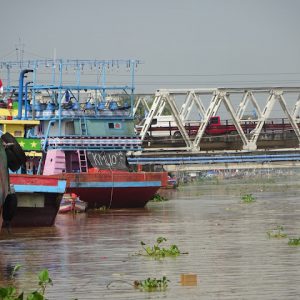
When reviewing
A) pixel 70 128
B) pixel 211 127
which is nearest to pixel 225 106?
pixel 211 127

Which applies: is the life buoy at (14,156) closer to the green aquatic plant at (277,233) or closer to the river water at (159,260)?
the river water at (159,260)

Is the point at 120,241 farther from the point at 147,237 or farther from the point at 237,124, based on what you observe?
the point at 237,124

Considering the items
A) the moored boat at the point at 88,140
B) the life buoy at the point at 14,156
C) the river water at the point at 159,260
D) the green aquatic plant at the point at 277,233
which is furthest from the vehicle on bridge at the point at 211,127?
the life buoy at the point at 14,156

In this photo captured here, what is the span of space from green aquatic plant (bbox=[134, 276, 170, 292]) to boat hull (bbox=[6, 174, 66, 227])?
34.4 feet

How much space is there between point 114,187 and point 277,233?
485 inches

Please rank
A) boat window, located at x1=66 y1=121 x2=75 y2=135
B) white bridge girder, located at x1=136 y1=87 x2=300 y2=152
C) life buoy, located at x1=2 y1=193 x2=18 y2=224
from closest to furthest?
1. life buoy, located at x1=2 y1=193 x2=18 y2=224
2. boat window, located at x1=66 y1=121 x2=75 y2=135
3. white bridge girder, located at x1=136 y1=87 x2=300 y2=152

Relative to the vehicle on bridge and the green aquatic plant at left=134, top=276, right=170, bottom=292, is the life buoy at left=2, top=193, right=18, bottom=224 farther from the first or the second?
the vehicle on bridge

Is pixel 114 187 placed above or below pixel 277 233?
above

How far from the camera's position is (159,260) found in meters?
18.2

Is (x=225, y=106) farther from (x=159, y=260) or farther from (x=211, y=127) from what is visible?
(x=159, y=260)

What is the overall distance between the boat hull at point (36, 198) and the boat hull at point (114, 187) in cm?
632

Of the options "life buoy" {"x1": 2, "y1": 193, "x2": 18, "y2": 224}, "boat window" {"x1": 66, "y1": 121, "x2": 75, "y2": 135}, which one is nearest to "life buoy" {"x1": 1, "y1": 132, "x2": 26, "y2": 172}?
"life buoy" {"x1": 2, "y1": 193, "x2": 18, "y2": 224}

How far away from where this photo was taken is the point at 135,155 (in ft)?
232

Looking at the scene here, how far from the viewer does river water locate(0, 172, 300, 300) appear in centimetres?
1452
